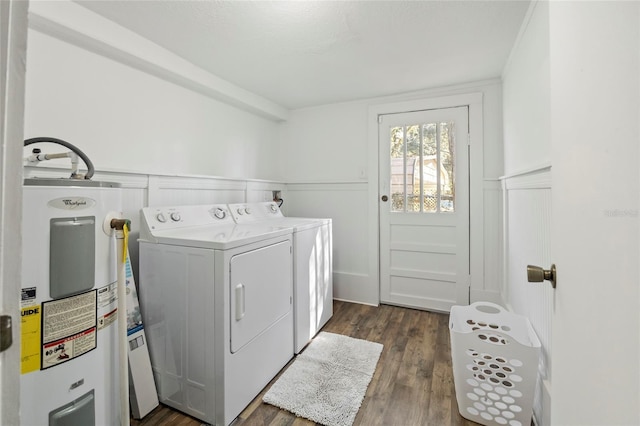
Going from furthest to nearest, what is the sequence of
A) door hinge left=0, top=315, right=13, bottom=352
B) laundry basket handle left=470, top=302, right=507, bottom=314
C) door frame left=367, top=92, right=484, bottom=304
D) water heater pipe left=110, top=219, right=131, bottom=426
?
door frame left=367, top=92, right=484, bottom=304 < laundry basket handle left=470, top=302, right=507, bottom=314 < water heater pipe left=110, top=219, right=131, bottom=426 < door hinge left=0, top=315, right=13, bottom=352

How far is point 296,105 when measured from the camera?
3209 millimetres

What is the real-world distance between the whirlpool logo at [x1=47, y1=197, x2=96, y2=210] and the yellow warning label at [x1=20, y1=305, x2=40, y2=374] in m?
0.34

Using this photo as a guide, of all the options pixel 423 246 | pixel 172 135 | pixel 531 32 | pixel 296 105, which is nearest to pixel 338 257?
pixel 423 246

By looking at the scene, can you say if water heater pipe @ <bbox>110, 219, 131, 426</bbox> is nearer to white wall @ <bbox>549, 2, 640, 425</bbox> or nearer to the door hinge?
the door hinge

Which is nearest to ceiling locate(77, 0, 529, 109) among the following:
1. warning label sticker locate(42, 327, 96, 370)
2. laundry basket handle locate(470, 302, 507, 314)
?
warning label sticker locate(42, 327, 96, 370)

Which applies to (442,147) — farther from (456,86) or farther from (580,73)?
(580,73)

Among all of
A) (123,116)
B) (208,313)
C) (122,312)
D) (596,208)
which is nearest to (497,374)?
(596,208)

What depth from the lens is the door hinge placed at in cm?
31

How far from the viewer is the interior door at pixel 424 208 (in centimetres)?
269

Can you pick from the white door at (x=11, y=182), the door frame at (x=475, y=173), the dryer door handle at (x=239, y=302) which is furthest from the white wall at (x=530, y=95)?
the white door at (x=11, y=182)

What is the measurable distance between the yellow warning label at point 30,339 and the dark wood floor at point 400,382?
775mm

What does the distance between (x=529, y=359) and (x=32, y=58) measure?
9.19 feet

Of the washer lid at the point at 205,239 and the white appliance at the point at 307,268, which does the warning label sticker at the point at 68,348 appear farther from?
the white appliance at the point at 307,268

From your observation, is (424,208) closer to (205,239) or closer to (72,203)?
(205,239)
